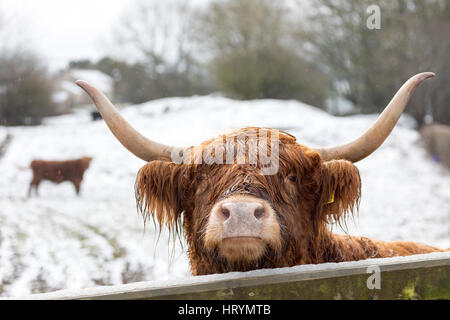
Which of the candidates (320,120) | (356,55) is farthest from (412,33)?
(320,120)

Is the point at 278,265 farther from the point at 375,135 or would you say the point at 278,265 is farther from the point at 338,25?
the point at 338,25

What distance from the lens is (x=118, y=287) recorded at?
1328 mm

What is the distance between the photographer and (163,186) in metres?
2.12

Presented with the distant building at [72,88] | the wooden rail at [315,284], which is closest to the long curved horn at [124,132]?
the wooden rail at [315,284]

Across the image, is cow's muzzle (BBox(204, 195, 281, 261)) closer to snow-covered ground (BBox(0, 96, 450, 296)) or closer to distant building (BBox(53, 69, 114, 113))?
snow-covered ground (BBox(0, 96, 450, 296))

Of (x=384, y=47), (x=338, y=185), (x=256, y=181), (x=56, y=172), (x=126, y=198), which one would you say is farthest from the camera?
(x=384, y=47)

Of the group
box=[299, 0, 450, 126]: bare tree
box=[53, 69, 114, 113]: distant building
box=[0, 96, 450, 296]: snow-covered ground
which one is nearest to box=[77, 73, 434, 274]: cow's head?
box=[0, 96, 450, 296]: snow-covered ground

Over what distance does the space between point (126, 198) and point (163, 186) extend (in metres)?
6.78

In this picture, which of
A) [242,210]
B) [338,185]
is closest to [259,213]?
[242,210]

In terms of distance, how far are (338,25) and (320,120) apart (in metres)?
3.83

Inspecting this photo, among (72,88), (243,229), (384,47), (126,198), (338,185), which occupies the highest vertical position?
(384,47)

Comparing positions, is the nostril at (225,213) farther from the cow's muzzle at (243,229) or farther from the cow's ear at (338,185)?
the cow's ear at (338,185)

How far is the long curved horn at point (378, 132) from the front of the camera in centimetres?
207

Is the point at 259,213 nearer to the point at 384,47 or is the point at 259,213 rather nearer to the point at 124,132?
the point at 124,132
